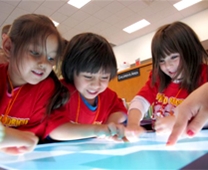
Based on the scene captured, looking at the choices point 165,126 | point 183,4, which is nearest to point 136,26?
point 183,4

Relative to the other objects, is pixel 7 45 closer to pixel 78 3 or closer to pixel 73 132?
pixel 73 132

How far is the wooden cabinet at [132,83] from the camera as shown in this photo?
5.88ft

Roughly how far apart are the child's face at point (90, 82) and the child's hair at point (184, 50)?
0.31 meters

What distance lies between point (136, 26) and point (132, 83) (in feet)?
9.58

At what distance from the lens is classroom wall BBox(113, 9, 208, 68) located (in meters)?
4.05

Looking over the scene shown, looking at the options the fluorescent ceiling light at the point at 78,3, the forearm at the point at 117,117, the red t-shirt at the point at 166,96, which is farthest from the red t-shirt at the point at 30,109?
the fluorescent ceiling light at the point at 78,3

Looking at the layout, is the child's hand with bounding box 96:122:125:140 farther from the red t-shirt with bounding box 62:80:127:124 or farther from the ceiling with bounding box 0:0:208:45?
the ceiling with bounding box 0:0:208:45

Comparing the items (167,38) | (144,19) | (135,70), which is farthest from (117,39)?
(167,38)

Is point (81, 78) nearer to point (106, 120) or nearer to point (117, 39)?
point (106, 120)

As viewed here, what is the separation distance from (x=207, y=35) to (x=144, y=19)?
141 centimetres

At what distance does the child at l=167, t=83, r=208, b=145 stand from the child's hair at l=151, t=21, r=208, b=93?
0.56 meters

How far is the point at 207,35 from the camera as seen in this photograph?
398 cm

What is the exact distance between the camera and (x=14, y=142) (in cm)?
33

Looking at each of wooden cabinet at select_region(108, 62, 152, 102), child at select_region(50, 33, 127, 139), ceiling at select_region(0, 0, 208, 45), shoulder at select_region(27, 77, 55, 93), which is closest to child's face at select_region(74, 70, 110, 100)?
child at select_region(50, 33, 127, 139)
